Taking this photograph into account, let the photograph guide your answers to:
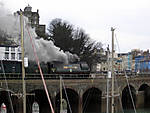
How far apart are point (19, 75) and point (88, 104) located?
1547 centimetres

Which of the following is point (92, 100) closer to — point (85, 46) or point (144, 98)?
point (144, 98)

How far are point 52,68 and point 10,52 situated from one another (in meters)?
7.64

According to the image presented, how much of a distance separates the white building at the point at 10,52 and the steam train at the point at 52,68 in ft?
11.1

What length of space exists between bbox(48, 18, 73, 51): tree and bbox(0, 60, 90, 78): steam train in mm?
29081

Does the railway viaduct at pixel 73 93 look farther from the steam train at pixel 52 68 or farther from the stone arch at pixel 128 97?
the steam train at pixel 52 68

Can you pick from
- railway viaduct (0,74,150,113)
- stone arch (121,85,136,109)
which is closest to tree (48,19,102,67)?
stone arch (121,85,136,109)

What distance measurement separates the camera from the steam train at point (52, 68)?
128ft

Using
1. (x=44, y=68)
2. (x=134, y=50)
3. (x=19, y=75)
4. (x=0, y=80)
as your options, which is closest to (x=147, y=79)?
(x=44, y=68)

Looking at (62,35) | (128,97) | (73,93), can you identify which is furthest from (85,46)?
(73,93)

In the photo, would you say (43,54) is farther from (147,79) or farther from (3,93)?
(147,79)

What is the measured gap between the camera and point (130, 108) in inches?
1976

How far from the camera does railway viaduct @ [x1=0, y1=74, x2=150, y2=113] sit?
35469mm

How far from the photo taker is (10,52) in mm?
43188

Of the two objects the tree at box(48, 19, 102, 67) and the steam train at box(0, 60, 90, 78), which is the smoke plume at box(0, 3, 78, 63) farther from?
the tree at box(48, 19, 102, 67)
